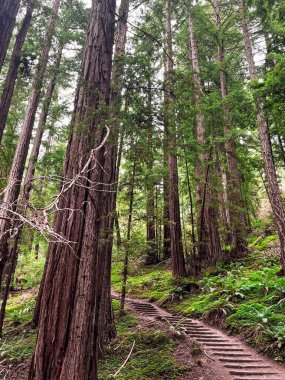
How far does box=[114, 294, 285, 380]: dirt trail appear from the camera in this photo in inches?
177

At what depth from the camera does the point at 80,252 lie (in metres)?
3.67

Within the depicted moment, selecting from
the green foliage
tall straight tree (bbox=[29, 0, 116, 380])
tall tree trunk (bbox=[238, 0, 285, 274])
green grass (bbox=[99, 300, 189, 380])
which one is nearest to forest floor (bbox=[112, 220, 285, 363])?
tall tree trunk (bbox=[238, 0, 285, 274])

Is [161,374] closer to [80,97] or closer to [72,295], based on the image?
[72,295]

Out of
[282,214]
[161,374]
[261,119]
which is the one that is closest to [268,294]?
[282,214]

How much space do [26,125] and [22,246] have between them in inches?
139

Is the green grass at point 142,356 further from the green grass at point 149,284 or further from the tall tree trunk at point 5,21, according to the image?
→ the tall tree trunk at point 5,21

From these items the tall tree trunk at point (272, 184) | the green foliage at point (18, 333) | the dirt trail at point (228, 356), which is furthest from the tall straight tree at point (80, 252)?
the tall tree trunk at point (272, 184)

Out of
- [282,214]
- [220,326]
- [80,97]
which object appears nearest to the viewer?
[80,97]

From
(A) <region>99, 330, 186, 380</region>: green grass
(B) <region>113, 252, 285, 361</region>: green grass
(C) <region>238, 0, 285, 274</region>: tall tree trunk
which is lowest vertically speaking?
(A) <region>99, 330, 186, 380</region>: green grass

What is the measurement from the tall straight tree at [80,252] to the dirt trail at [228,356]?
7.64 ft

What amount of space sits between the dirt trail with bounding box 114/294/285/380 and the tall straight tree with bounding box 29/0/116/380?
2.33 meters

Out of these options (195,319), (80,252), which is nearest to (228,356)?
(195,319)

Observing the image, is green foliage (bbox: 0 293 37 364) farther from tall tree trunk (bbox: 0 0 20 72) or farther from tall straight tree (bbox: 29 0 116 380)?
tall tree trunk (bbox: 0 0 20 72)

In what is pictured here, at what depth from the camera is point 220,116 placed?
30.5ft
